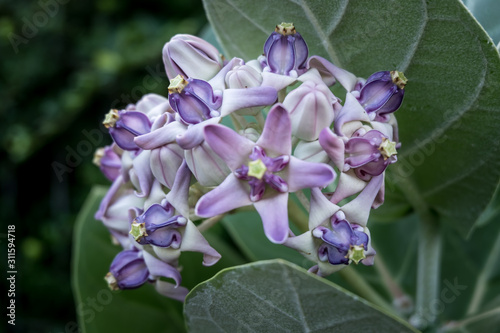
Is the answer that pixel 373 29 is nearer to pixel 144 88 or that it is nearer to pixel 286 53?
pixel 286 53

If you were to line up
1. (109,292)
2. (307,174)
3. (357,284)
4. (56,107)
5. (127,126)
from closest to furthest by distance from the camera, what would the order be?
(307,174) → (127,126) → (357,284) → (109,292) → (56,107)

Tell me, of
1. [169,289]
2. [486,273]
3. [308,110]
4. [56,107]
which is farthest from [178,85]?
[56,107]

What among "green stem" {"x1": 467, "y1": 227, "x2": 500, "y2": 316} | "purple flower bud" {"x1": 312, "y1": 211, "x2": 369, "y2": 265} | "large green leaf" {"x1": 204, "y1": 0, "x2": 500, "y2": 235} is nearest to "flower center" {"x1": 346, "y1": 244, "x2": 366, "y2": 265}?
"purple flower bud" {"x1": 312, "y1": 211, "x2": 369, "y2": 265}

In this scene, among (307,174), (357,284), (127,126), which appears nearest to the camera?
(307,174)

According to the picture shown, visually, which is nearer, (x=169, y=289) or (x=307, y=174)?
(x=307, y=174)

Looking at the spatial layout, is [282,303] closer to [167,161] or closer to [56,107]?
[167,161]

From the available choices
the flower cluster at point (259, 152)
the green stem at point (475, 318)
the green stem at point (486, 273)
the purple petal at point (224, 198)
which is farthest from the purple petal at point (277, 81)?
the green stem at point (486, 273)

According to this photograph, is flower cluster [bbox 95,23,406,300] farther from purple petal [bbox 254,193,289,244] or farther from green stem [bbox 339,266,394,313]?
green stem [bbox 339,266,394,313]

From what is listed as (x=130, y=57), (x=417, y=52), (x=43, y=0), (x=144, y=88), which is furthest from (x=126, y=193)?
(x=43, y=0)
